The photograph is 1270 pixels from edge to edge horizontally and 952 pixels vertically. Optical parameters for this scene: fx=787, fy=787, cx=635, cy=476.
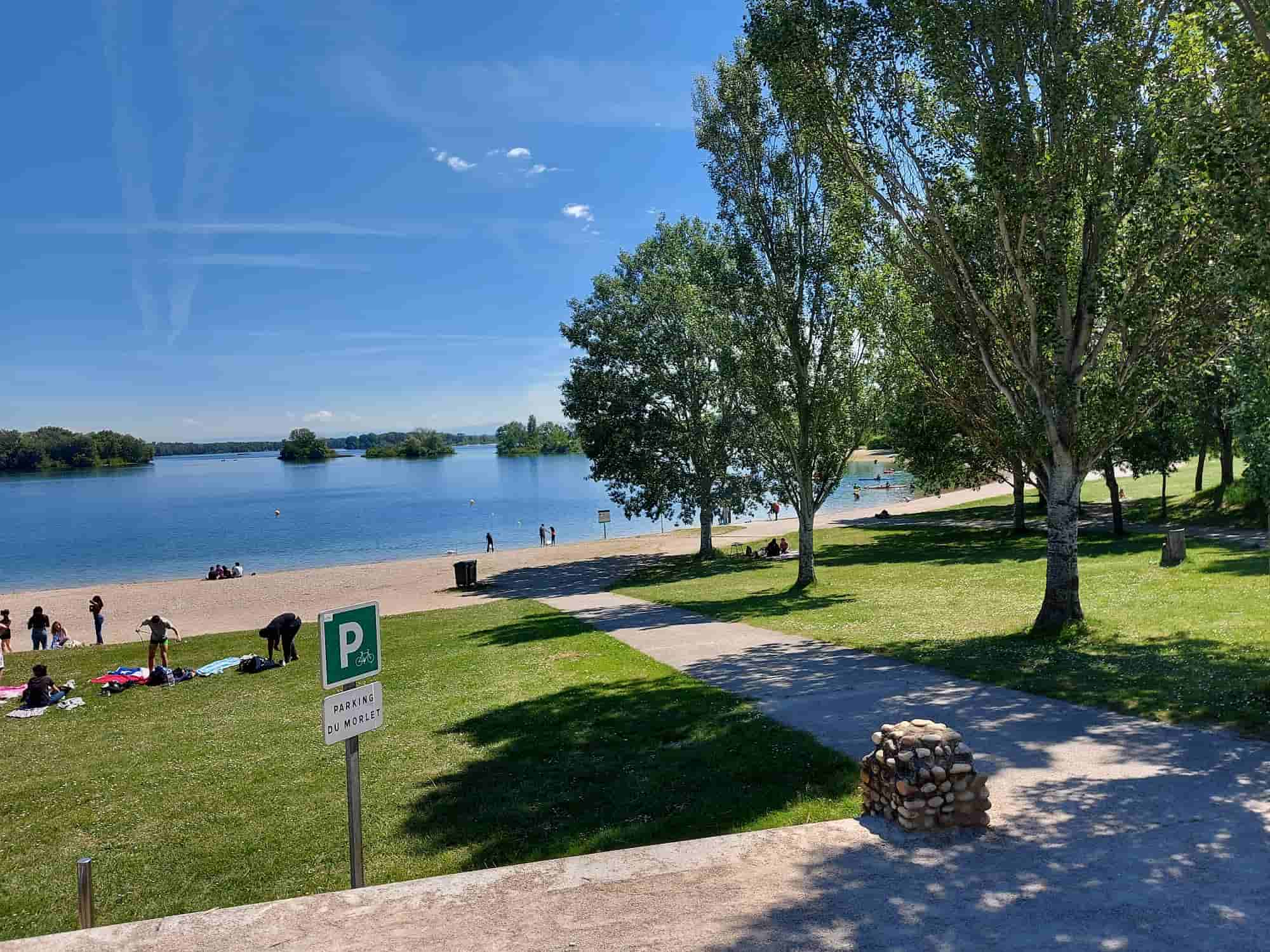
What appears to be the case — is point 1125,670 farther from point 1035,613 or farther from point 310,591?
point 310,591

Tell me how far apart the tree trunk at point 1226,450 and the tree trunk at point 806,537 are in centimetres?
2049

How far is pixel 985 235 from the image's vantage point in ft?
46.6

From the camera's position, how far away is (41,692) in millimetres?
14906

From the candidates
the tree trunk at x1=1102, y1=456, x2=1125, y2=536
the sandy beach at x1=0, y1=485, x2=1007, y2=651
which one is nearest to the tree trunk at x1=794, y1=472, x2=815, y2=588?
the sandy beach at x1=0, y1=485, x2=1007, y2=651

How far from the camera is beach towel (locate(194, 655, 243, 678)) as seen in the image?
17.5 metres

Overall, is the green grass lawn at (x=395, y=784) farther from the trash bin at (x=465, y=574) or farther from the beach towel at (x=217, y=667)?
the trash bin at (x=465, y=574)

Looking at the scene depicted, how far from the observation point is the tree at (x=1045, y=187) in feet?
41.3

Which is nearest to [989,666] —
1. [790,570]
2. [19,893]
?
[19,893]

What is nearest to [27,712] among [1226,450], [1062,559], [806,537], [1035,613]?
[1062,559]

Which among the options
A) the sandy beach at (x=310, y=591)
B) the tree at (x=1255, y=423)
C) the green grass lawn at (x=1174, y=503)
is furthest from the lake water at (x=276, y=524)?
the tree at (x=1255, y=423)

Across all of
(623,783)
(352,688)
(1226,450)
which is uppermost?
(1226,450)

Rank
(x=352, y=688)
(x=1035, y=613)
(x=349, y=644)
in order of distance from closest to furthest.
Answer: (x=349, y=644) → (x=352, y=688) → (x=1035, y=613)

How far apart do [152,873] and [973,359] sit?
50.7 ft

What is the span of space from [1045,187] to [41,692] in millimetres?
20167
